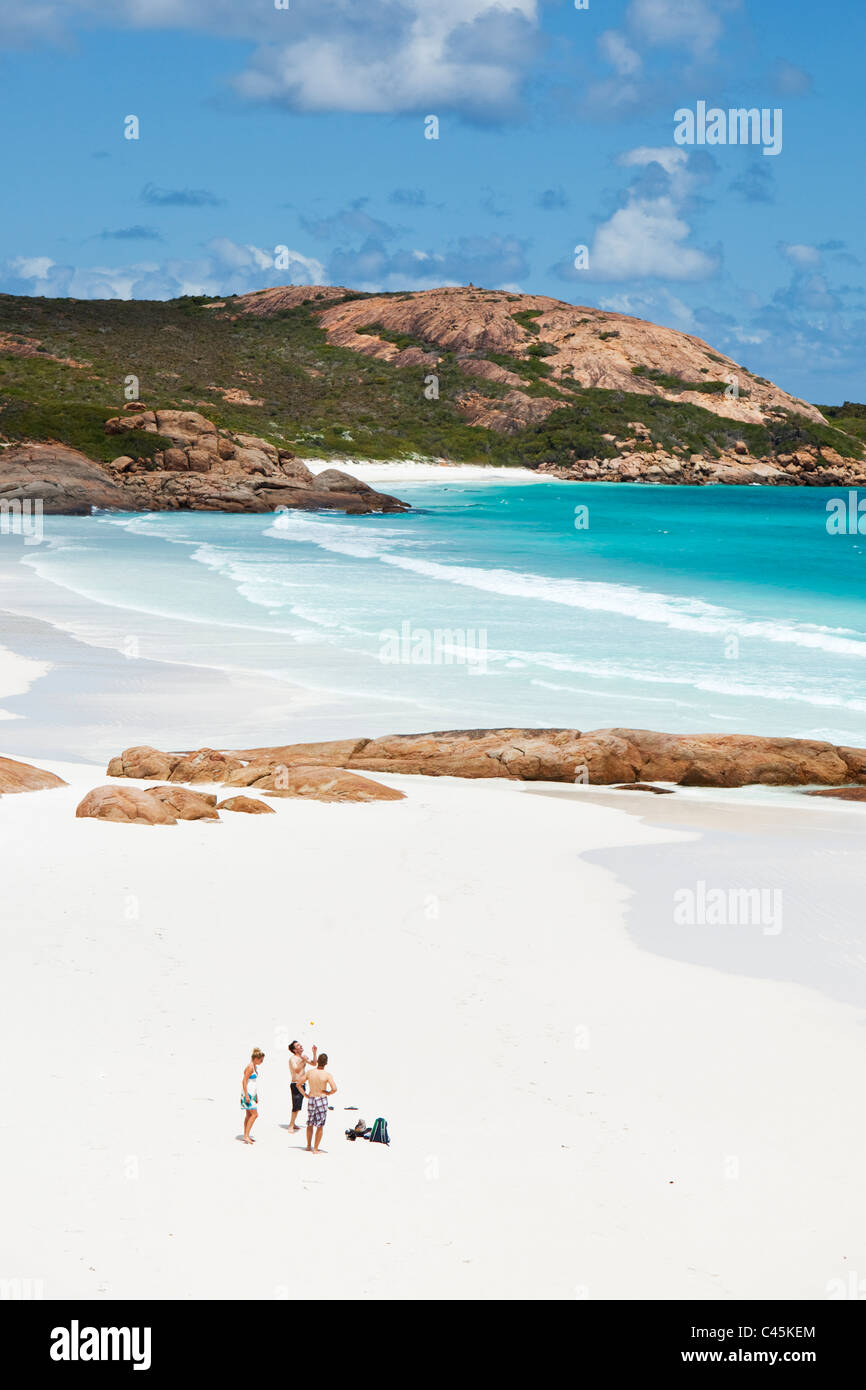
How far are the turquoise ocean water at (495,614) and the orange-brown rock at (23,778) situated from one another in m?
6.67

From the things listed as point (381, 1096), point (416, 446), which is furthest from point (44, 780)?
point (416, 446)

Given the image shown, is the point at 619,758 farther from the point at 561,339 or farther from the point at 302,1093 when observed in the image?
the point at 561,339

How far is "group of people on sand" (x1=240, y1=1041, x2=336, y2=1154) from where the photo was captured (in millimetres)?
8031

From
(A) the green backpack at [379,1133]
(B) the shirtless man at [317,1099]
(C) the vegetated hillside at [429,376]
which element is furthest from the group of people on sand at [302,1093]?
(C) the vegetated hillside at [429,376]

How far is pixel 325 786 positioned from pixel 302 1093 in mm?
8844

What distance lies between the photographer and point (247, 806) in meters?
15.8

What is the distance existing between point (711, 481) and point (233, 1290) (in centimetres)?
13648

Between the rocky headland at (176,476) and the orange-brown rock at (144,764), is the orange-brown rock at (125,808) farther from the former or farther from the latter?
the rocky headland at (176,476)

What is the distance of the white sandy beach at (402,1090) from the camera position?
6.90 m

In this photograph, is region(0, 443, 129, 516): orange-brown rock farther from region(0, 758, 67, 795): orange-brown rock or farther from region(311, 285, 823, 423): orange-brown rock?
region(311, 285, 823, 423): orange-brown rock

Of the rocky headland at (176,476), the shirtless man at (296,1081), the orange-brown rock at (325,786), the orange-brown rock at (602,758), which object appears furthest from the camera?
the rocky headland at (176,476)

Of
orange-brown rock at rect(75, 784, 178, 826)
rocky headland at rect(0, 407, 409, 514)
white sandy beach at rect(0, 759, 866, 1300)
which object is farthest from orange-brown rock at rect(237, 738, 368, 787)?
rocky headland at rect(0, 407, 409, 514)

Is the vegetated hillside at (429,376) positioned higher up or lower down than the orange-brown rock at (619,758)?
higher up

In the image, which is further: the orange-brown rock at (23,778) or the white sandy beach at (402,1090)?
the orange-brown rock at (23,778)
